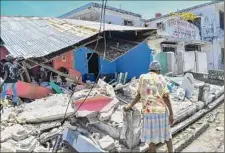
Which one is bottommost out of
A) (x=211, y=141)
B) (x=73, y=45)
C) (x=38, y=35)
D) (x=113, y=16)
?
(x=211, y=141)

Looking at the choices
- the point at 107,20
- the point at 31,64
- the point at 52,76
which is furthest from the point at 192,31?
the point at 31,64

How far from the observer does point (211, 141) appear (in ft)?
22.9

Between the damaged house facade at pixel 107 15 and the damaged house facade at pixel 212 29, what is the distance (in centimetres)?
223

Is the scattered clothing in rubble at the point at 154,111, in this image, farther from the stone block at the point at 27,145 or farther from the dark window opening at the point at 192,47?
the dark window opening at the point at 192,47

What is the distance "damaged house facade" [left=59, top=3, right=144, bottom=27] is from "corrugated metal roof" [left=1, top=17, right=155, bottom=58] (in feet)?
27.2

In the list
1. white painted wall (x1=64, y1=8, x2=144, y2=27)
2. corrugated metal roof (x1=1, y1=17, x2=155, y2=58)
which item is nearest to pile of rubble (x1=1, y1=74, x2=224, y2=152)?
corrugated metal roof (x1=1, y1=17, x2=155, y2=58)

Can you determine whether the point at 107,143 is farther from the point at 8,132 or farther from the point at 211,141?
the point at 211,141

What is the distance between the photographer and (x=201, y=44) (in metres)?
24.8

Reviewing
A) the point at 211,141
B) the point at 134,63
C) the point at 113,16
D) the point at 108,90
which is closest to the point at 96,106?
the point at 108,90

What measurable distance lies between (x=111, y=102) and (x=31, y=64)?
193 inches

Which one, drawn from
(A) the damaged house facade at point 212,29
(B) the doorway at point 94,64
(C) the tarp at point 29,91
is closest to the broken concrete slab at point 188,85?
(C) the tarp at point 29,91

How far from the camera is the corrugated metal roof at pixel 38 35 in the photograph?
1112cm

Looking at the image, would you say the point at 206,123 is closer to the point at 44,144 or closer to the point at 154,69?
the point at 154,69

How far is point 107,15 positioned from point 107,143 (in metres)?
19.9
